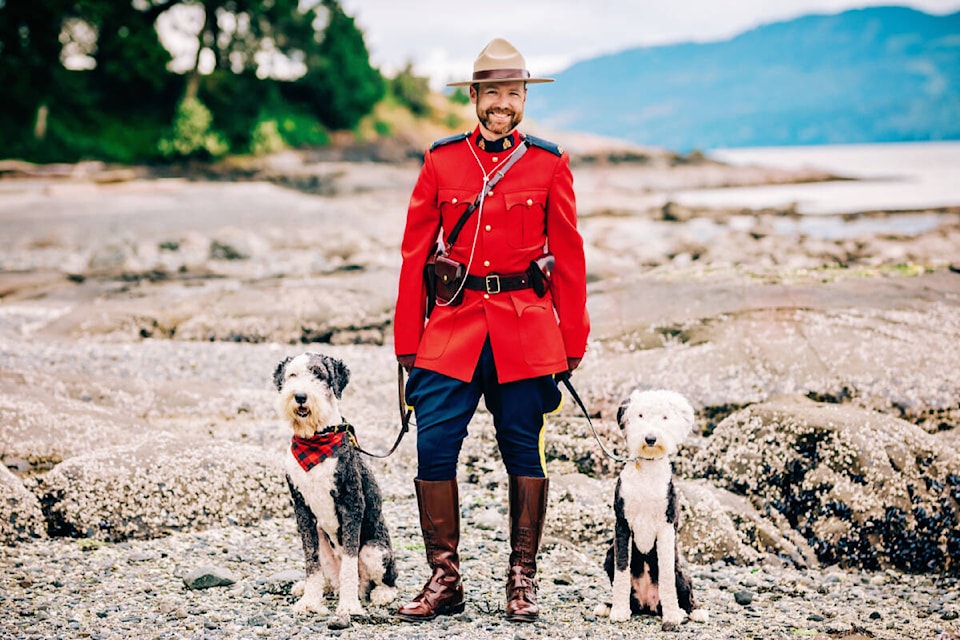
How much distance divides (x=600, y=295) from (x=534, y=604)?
747 cm

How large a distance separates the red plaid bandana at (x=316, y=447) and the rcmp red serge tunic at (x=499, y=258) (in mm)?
639

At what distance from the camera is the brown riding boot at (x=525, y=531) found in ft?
17.9

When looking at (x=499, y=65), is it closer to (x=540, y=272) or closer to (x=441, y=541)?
(x=540, y=272)

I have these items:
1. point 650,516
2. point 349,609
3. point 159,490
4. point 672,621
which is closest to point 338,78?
point 159,490

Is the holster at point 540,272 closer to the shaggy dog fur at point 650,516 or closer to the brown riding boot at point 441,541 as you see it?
the shaggy dog fur at point 650,516

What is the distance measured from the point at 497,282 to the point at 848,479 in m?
3.53

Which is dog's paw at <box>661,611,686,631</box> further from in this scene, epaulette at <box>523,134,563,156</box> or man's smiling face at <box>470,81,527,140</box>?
man's smiling face at <box>470,81,527,140</box>

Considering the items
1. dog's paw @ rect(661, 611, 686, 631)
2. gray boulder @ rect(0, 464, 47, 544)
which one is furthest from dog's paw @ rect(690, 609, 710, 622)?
gray boulder @ rect(0, 464, 47, 544)

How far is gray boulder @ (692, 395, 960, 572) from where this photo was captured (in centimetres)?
692

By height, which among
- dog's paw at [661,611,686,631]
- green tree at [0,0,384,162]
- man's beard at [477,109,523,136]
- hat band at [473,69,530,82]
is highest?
green tree at [0,0,384,162]

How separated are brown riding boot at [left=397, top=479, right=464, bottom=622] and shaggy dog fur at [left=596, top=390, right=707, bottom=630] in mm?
837

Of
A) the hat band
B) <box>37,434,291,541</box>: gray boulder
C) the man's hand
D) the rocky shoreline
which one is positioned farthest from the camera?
<box>37,434,291,541</box>: gray boulder

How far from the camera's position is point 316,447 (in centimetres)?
517

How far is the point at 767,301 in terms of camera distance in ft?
36.0
